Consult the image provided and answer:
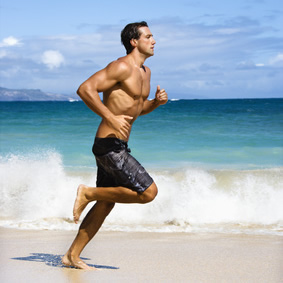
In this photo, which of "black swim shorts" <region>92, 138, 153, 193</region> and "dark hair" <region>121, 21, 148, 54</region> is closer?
"black swim shorts" <region>92, 138, 153, 193</region>

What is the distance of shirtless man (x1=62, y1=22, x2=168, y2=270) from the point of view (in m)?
3.88

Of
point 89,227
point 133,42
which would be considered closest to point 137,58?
point 133,42

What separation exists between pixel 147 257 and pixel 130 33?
5.78ft

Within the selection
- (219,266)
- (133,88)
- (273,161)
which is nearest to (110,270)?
(219,266)

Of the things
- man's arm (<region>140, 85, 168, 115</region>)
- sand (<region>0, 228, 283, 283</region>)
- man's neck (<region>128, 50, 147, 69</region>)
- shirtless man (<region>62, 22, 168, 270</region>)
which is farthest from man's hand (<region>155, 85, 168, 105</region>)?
sand (<region>0, 228, 283, 283</region>)

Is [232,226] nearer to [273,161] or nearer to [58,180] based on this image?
[58,180]

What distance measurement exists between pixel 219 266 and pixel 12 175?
5.41m

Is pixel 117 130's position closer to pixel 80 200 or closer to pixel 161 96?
pixel 80 200

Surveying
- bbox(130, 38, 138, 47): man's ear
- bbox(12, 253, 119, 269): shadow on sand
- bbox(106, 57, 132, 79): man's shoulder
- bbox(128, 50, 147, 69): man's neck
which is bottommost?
bbox(12, 253, 119, 269): shadow on sand

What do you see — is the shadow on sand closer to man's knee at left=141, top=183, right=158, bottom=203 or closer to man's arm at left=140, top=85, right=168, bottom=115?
man's knee at left=141, top=183, right=158, bottom=203

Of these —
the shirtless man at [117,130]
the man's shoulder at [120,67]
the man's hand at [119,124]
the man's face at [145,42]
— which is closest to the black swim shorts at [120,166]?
the shirtless man at [117,130]

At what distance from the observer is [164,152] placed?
52.5 feet

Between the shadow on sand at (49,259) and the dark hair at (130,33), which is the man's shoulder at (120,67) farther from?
the shadow on sand at (49,259)

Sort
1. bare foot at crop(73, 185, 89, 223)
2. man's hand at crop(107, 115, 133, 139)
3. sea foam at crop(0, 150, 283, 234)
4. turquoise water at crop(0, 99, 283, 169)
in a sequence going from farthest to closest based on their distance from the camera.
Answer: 1. turquoise water at crop(0, 99, 283, 169)
2. sea foam at crop(0, 150, 283, 234)
3. bare foot at crop(73, 185, 89, 223)
4. man's hand at crop(107, 115, 133, 139)
